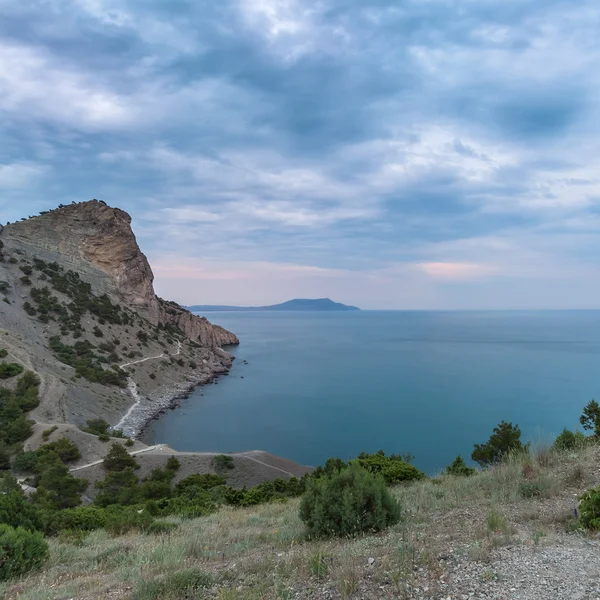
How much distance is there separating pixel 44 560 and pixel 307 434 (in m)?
35.9

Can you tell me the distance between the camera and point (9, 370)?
95.7ft

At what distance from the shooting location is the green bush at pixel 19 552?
473cm

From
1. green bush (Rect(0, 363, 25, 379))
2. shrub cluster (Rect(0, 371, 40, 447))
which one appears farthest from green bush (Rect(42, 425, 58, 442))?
green bush (Rect(0, 363, 25, 379))

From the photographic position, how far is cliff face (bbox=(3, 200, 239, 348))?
66.7 metres

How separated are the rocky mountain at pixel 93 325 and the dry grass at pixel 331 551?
26.0 meters

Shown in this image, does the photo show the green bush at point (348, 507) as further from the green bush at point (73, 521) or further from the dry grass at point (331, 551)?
the green bush at point (73, 521)

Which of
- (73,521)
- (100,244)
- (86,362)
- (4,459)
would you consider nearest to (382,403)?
(86,362)

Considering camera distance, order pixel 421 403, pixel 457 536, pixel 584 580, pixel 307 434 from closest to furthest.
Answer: pixel 584 580, pixel 457 536, pixel 307 434, pixel 421 403

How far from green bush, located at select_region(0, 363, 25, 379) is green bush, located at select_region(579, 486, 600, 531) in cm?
3393

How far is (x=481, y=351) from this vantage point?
87.1m

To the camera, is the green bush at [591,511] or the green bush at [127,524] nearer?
the green bush at [591,511]

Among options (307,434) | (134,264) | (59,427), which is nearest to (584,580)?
(59,427)

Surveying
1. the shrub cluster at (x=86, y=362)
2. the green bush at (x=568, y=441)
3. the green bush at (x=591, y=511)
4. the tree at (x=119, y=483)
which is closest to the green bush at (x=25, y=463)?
the tree at (x=119, y=483)

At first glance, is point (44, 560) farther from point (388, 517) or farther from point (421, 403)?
point (421, 403)
